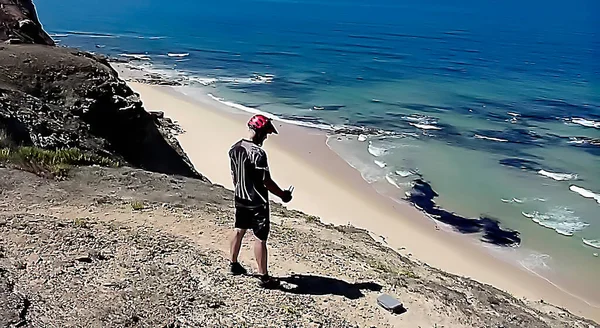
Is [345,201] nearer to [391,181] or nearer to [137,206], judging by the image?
[391,181]

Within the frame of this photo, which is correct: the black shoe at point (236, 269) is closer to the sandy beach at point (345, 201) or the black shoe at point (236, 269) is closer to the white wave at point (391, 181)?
the sandy beach at point (345, 201)

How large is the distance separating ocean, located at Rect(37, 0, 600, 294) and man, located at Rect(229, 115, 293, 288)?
12.6 metres

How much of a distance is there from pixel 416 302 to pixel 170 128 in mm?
23252

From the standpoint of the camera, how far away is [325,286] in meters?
7.56

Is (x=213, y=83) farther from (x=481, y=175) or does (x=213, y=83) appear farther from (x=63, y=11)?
(x=63, y=11)

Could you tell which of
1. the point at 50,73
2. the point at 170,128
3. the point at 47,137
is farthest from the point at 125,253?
the point at 170,128

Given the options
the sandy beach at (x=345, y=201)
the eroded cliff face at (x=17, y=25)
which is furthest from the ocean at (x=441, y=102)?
the eroded cliff face at (x=17, y=25)

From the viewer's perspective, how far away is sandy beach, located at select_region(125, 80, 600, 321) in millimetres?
16031

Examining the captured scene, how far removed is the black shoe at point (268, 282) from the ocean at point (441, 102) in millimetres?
11940

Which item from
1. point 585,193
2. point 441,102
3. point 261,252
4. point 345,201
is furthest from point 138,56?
point 261,252

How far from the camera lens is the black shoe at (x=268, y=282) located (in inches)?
274

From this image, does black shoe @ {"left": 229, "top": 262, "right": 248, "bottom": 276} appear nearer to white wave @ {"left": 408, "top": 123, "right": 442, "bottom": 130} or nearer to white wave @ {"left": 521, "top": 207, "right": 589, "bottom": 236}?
white wave @ {"left": 521, "top": 207, "right": 589, "bottom": 236}

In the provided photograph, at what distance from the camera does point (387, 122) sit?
35438 mm

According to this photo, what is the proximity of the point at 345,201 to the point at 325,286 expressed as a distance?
13.7m
